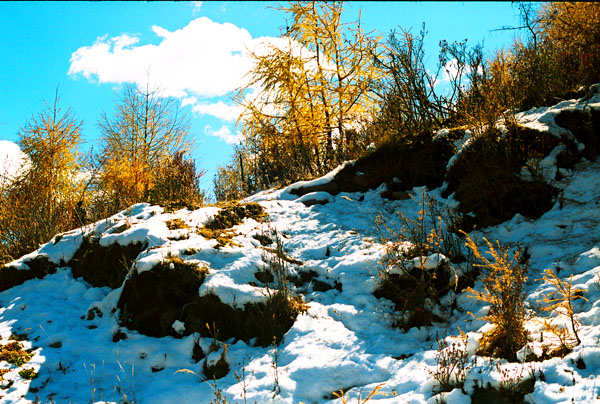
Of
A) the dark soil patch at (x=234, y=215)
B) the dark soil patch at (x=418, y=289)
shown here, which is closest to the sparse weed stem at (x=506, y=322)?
the dark soil patch at (x=418, y=289)

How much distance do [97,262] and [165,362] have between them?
257 cm

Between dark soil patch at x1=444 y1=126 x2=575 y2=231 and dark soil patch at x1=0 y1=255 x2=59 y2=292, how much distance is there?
6191 mm

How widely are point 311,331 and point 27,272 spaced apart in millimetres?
4691

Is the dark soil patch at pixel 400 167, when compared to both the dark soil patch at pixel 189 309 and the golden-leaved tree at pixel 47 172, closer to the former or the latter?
the dark soil patch at pixel 189 309

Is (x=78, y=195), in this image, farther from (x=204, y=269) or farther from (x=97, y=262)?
(x=204, y=269)

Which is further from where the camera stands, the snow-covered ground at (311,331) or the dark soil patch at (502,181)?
the dark soil patch at (502,181)

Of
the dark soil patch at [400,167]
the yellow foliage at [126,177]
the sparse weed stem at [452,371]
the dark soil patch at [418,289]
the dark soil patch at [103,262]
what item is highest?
the yellow foliage at [126,177]

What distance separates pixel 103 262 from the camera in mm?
5633

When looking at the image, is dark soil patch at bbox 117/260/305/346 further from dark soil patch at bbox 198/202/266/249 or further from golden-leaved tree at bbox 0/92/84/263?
golden-leaved tree at bbox 0/92/84/263

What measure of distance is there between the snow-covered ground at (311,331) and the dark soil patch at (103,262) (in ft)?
0.46

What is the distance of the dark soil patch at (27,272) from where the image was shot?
19.1 feet

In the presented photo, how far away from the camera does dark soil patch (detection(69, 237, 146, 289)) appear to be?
17.6ft

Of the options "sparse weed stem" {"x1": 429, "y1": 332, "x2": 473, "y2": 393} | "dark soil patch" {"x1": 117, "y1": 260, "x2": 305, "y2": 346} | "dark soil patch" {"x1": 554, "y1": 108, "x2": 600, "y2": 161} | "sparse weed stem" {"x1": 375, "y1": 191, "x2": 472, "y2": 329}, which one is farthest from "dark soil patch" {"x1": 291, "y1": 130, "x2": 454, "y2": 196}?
"sparse weed stem" {"x1": 429, "y1": 332, "x2": 473, "y2": 393}

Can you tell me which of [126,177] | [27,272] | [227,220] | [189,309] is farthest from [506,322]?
[126,177]
